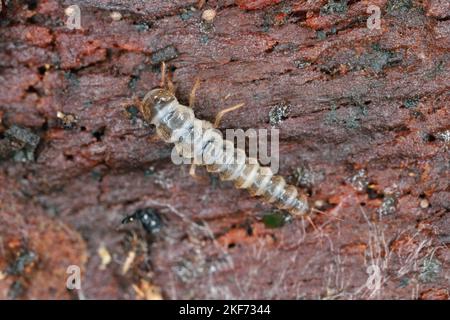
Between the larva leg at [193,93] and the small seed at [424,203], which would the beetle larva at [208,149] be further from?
the small seed at [424,203]

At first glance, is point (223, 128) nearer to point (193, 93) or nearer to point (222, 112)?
point (222, 112)

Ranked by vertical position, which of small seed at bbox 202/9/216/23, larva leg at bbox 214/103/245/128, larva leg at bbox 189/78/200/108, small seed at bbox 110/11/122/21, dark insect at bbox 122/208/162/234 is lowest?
dark insect at bbox 122/208/162/234

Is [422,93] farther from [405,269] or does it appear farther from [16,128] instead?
[16,128]

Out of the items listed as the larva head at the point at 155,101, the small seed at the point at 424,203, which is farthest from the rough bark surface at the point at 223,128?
the larva head at the point at 155,101

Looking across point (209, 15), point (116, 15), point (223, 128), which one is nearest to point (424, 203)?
point (223, 128)

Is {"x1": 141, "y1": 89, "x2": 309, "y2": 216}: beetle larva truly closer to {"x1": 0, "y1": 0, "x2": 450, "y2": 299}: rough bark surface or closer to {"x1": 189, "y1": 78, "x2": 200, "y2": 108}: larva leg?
{"x1": 189, "y1": 78, "x2": 200, "y2": 108}: larva leg

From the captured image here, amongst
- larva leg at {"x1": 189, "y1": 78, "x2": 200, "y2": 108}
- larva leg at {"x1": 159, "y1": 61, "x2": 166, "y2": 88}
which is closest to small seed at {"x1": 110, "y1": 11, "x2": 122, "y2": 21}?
larva leg at {"x1": 159, "y1": 61, "x2": 166, "y2": 88}
